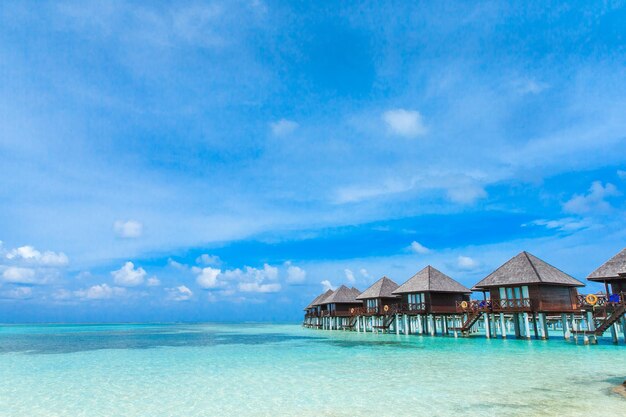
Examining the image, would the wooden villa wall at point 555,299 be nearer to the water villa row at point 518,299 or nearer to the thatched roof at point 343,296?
the water villa row at point 518,299

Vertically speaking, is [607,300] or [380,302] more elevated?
[380,302]

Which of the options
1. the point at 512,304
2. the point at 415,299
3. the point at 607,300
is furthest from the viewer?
the point at 415,299

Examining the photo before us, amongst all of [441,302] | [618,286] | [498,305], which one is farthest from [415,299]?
[618,286]

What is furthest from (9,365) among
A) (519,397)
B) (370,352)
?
(519,397)

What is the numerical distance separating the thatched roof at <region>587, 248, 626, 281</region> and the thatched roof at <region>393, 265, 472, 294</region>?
454 inches

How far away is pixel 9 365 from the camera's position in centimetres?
2100

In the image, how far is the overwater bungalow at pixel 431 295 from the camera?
113 feet

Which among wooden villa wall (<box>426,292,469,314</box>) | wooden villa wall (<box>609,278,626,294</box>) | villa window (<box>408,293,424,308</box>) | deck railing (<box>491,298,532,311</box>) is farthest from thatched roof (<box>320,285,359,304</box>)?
wooden villa wall (<box>609,278,626,294</box>)

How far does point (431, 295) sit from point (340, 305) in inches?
746

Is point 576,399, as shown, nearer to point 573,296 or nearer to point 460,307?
point 573,296

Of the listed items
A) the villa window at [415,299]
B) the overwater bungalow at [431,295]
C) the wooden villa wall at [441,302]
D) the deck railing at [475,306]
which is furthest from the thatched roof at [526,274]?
the villa window at [415,299]

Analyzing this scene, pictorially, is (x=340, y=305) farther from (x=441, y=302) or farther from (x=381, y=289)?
(x=441, y=302)

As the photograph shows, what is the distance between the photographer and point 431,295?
34719mm

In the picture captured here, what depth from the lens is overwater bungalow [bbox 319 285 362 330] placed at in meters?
51.2
